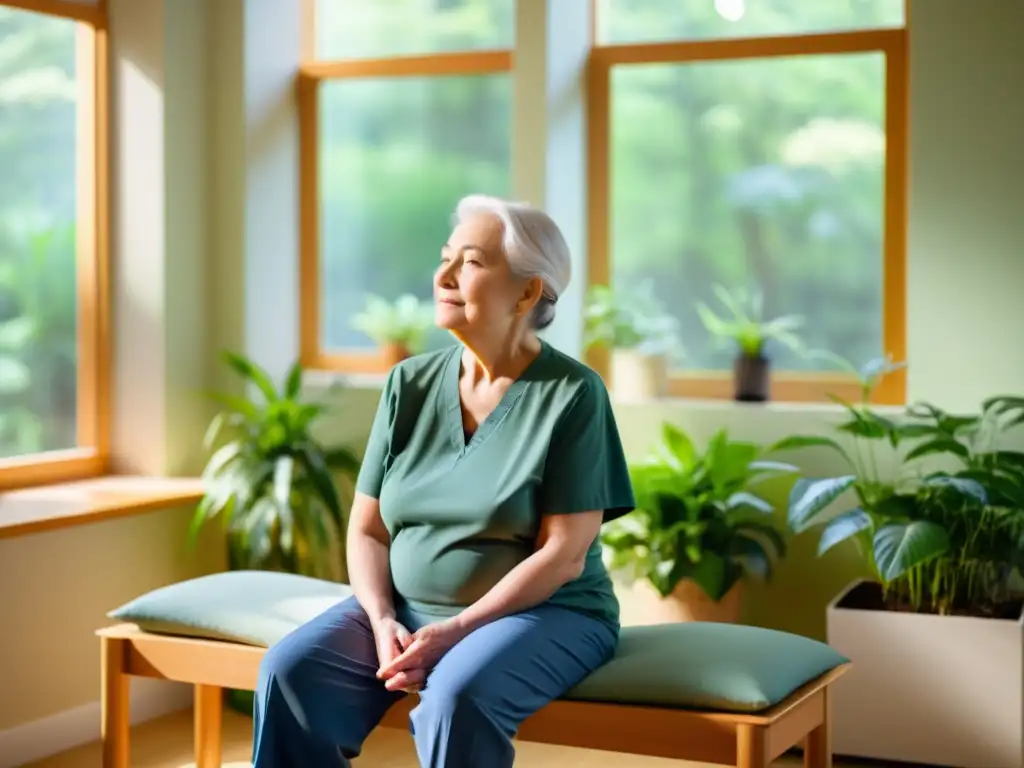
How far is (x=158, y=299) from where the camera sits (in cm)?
451

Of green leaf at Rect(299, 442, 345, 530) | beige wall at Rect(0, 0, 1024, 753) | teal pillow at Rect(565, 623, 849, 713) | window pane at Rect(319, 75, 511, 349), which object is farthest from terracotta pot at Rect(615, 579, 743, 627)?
window pane at Rect(319, 75, 511, 349)

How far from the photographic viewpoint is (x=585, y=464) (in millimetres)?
2867

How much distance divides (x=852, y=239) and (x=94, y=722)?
2486mm

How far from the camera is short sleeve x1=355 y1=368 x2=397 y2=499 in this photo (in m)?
3.04

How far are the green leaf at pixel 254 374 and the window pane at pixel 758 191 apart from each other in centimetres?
108

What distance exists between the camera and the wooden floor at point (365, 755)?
3846mm

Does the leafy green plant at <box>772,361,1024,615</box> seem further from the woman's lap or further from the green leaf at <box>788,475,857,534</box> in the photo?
the woman's lap

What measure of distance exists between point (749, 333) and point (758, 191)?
437 mm

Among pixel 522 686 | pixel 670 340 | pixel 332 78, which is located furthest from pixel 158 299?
pixel 522 686

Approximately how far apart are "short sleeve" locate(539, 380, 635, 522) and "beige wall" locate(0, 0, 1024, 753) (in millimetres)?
1314

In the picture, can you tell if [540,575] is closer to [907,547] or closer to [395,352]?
[907,547]

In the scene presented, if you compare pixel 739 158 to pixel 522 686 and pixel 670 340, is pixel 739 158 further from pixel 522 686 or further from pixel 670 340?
pixel 522 686

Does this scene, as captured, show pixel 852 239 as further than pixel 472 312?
Yes

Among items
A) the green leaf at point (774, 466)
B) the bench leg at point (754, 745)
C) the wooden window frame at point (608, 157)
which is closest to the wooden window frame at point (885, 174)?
the wooden window frame at point (608, 157)
